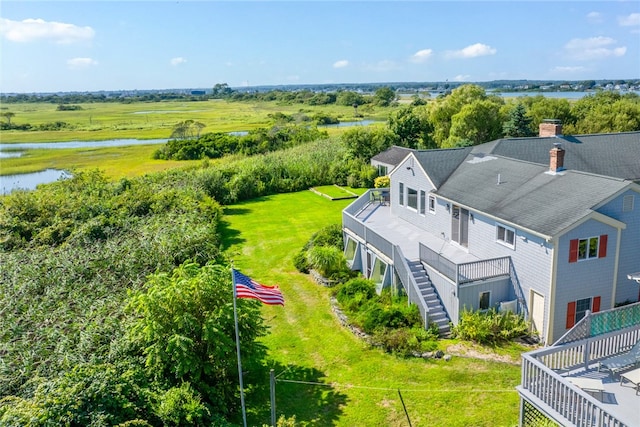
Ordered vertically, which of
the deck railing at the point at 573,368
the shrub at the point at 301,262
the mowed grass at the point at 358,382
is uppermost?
the deck railing at the point at 573,368

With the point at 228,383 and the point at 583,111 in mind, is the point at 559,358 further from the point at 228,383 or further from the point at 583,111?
the point at 583,111

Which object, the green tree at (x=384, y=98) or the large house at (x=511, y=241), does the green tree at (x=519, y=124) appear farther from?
the green tree at (x=384, y=98)

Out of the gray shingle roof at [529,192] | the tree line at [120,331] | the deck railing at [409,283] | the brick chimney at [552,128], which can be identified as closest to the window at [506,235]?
the gray shingle roof at [529,192]

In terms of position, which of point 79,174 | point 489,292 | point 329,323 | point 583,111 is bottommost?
point 329,323

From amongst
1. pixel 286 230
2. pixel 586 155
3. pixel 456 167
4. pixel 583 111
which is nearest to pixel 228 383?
pixel 456 167

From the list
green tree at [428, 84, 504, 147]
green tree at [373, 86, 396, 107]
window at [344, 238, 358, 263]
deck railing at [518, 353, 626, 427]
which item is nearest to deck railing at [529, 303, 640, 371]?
deck railing at [518, 353, 626, 427]

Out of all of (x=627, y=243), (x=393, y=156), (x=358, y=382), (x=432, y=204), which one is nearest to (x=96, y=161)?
(x=393, y=156)
